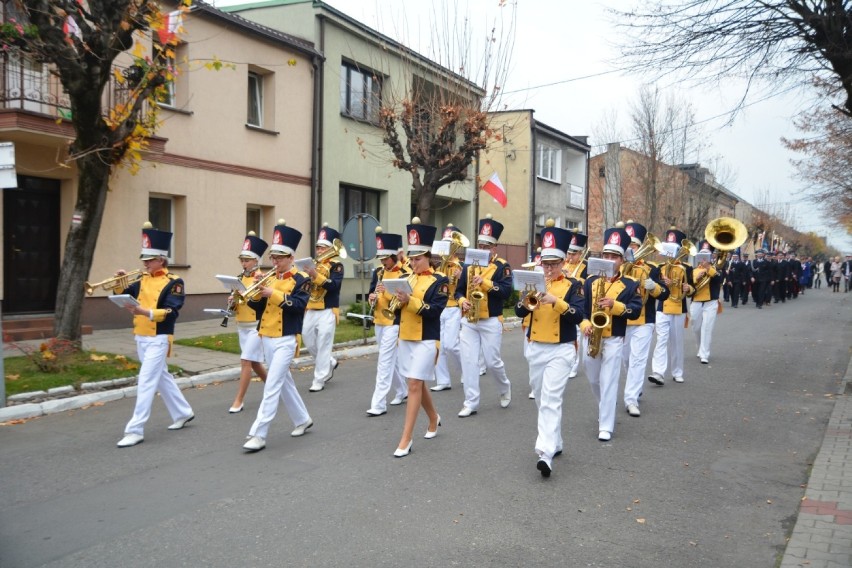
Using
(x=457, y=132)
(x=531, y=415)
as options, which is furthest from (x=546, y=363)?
(x=457, y=132)

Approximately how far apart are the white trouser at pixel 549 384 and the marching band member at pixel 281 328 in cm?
239

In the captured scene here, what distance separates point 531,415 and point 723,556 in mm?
4053

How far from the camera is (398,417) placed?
8516mm

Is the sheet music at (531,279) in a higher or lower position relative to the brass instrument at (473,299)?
higher

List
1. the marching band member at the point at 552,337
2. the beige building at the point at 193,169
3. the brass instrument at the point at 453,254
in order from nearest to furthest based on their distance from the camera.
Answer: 1. the marching band member at the point at 552,337
2. the brass instrument at the point at 453,254
3. the beige building at the point at 193,169

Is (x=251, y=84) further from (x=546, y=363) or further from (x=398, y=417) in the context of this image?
(x=546, y=363)

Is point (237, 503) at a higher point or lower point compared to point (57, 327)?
lower

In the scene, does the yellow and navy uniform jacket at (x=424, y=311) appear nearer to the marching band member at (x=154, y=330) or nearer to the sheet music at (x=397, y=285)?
the sheet music at (x=397, y=285)

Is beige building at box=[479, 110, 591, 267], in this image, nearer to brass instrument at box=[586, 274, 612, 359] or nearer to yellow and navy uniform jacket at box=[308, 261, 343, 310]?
yellow and navy uniform jacket at box=[308, 261, 343, 310]

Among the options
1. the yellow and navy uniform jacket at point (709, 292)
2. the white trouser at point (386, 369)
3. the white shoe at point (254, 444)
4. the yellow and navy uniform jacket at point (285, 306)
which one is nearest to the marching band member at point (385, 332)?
the white trouser at point (386, 369)

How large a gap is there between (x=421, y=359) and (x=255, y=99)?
46.6 feet

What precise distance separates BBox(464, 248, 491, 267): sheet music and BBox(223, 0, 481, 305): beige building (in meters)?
10.9

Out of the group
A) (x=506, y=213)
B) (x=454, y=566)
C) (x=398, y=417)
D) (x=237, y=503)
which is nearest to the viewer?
(x=454, y=566)

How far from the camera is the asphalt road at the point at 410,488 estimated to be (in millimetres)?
4676
